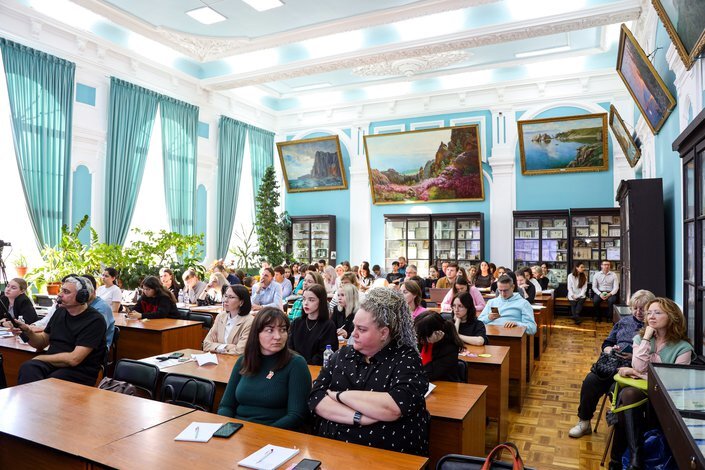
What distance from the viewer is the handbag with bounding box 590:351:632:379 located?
4.32 meters

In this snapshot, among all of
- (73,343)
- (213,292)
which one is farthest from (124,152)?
(73,343)

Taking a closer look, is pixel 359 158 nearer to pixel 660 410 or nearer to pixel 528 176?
pixel 528 176

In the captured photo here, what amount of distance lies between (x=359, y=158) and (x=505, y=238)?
477 centimetres

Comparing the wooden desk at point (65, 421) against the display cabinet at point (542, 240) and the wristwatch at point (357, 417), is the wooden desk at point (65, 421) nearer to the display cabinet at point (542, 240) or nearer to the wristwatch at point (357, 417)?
the wristwatch at point (357, 417)

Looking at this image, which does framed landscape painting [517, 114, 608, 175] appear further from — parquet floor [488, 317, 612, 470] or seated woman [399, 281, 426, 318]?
seated woman [399, 281, 426, 318]

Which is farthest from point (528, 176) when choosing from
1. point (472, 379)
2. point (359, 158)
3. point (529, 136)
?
point (472, 379)

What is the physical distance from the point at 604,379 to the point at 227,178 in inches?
427

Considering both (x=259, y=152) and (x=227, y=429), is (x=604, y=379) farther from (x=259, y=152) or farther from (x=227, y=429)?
(x=259, y=152)

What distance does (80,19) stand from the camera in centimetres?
948

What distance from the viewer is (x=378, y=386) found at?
252 centimetres

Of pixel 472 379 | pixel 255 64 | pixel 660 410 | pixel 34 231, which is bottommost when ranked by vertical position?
pixel 472 379

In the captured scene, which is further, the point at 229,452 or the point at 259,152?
the point at 259,152

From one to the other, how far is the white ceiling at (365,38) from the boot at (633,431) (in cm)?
685

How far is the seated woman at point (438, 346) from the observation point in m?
3.70
